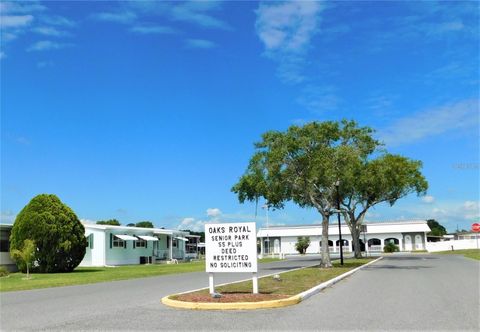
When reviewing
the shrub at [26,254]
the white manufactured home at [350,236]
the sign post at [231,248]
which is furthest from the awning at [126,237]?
the sign post at [231,248]

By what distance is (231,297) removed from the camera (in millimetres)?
13188

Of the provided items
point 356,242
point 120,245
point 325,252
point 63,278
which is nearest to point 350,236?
point 356,242

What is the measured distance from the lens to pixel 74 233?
111 ft

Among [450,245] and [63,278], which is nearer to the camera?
[63,278]

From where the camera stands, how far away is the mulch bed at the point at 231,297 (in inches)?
494

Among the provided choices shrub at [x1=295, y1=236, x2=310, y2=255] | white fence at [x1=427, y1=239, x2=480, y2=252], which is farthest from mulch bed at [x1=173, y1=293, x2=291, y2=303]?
white fence at [x1=427, y1=239, x2=480, y2=252]

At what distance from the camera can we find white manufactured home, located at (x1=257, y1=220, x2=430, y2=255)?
71.1 meters

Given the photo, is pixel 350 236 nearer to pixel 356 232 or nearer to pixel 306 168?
pixel 356 232

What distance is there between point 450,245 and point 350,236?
43.9ft

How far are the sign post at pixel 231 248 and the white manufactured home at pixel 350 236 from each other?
176ft

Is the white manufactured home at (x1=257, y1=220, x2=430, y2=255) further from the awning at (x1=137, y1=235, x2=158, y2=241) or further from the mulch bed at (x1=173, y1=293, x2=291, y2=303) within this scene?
the mulch bed at (x1=173, y1=293, x2=291, y2=303)

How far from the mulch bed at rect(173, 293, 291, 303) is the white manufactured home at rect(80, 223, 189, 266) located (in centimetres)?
3098

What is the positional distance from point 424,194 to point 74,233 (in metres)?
29.5

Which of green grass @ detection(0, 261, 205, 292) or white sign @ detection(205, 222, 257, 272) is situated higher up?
white sign @ detection(205, 222, 257, 272)
